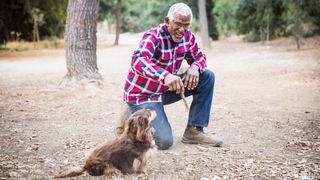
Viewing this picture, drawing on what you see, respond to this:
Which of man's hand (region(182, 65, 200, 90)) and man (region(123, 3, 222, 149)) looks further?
man's hand (region(182, 65, 200, 90))

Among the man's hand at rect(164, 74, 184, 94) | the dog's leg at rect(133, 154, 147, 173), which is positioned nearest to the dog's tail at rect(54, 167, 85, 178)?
the dog's leg at rect(133, 154, 147, 173)

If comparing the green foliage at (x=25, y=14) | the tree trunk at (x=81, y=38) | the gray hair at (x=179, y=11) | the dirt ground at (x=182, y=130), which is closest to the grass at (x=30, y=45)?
the green foliage at (x=25, y=14)

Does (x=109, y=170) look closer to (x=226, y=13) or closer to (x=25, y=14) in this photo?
(x=25, y=14)

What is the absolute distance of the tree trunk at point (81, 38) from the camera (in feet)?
31.3

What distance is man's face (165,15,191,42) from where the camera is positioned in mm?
4688

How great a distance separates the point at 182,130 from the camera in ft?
20.9

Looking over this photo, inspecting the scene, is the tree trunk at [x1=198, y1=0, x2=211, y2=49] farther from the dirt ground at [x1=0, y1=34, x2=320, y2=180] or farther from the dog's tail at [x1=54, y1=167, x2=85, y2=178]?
the dog's tail at [x1=54, y1=167, x2=85, y2=178]

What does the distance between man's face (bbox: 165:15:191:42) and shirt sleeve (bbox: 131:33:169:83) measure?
0.23 m

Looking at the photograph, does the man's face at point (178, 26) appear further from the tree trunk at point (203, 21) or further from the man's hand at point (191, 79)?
the tree trunk at point (203, 21)

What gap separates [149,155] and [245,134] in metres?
2.31

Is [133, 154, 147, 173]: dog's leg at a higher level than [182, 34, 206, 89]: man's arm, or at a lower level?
lower

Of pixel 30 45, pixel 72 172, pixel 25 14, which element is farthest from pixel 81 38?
pixel 30 45

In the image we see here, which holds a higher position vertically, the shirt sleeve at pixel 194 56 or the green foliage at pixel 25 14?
the green foliage at pixel 25 14

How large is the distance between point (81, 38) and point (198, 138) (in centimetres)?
533
